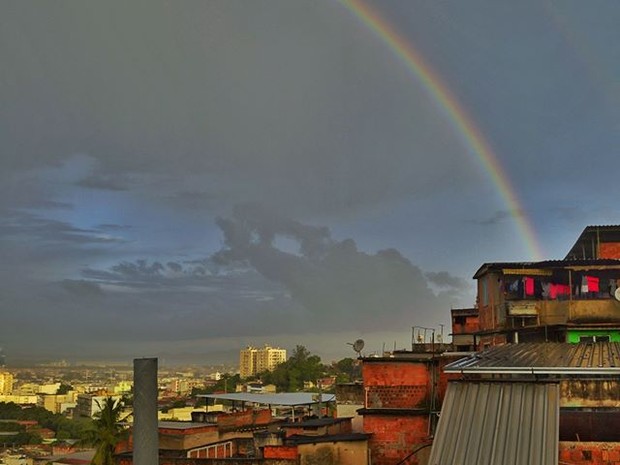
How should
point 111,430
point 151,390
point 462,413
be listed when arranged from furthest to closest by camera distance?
point 111,430, point 462,413, point 151,390

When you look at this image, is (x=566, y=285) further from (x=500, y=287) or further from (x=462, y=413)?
(x=462, y=413)

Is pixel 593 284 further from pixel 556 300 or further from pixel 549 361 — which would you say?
pixel 549 361

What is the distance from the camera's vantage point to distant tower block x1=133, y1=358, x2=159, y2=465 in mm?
5219

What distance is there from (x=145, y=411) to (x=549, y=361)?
27.4 ft

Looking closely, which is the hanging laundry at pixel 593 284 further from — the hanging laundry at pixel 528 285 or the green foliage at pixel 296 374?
the green foliage at pixel 296 374

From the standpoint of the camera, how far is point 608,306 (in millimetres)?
26625

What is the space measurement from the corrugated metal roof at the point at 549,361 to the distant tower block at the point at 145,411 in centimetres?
620

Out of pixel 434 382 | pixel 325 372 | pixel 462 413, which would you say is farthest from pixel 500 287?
pixel 325 372

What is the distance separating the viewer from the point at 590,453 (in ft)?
33.6

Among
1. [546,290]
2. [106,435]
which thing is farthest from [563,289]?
[106,435]

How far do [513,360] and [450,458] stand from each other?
3592mm

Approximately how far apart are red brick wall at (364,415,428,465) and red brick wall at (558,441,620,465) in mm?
8590

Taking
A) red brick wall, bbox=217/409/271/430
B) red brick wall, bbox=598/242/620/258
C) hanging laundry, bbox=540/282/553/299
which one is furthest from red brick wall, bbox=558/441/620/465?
red brick wall, bbox=598/242/620/258

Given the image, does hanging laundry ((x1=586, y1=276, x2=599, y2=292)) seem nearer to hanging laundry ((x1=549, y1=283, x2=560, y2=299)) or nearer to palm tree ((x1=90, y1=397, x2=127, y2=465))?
hanging laundry ((x1=549, y1=283, x2=560, y2=299))
